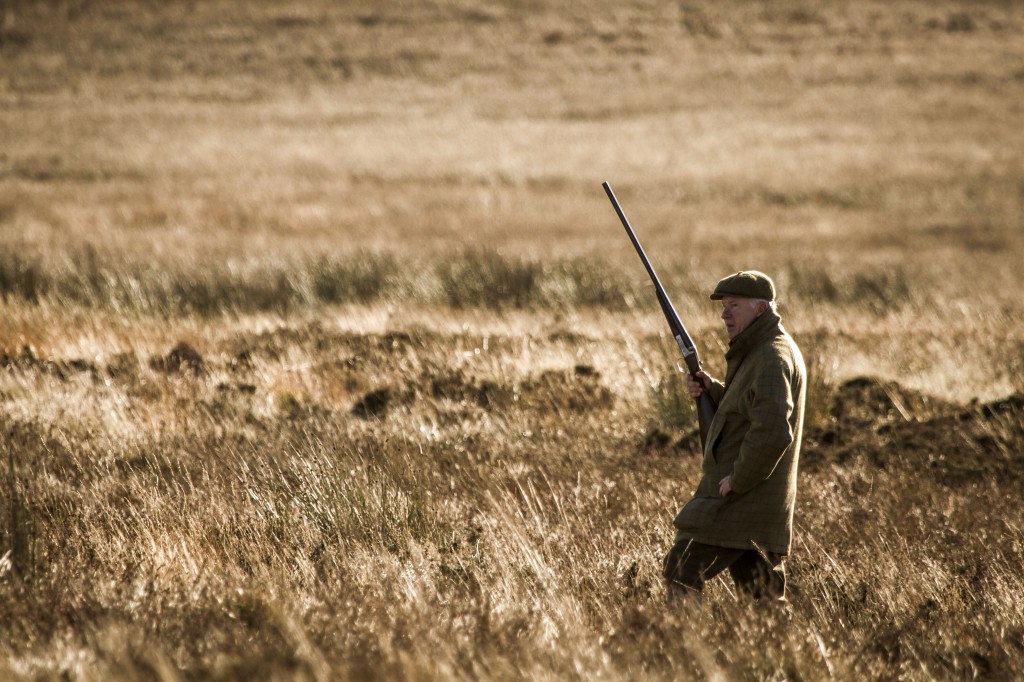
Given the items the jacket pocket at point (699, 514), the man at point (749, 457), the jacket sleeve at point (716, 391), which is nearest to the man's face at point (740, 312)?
the man at point (749, 457)

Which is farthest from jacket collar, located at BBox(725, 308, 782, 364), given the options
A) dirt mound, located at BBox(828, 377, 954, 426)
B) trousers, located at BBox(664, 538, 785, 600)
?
dirt mound, located at BBox(828, 377, 954, 426)

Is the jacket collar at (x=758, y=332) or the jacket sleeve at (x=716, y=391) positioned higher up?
the jacket collar at (x=758, y=332)

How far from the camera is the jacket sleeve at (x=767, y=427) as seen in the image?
4199 millimetres

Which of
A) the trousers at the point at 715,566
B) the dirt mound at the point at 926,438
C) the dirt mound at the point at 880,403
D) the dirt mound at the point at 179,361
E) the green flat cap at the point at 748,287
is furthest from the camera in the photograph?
the dirt mound at the point at 179,361

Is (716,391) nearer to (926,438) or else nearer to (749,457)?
(749,457)

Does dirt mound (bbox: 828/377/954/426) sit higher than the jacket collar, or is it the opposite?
the jacket collar

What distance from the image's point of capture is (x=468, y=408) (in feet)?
28.2

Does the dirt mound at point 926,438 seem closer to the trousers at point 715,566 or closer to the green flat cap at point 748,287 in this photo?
the trousers at point 715,566

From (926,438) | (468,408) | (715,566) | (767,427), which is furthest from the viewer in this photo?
(468,408)

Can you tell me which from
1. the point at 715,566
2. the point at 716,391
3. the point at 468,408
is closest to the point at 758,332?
the point at 716,391

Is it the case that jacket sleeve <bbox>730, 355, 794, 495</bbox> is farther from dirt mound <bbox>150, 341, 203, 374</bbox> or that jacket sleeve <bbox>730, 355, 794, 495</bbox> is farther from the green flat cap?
dirt mound <bbox>150, 341, 203, 374</bbox>

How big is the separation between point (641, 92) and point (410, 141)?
12471mm

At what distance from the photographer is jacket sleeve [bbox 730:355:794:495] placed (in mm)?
4199

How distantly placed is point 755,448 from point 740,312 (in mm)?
574
